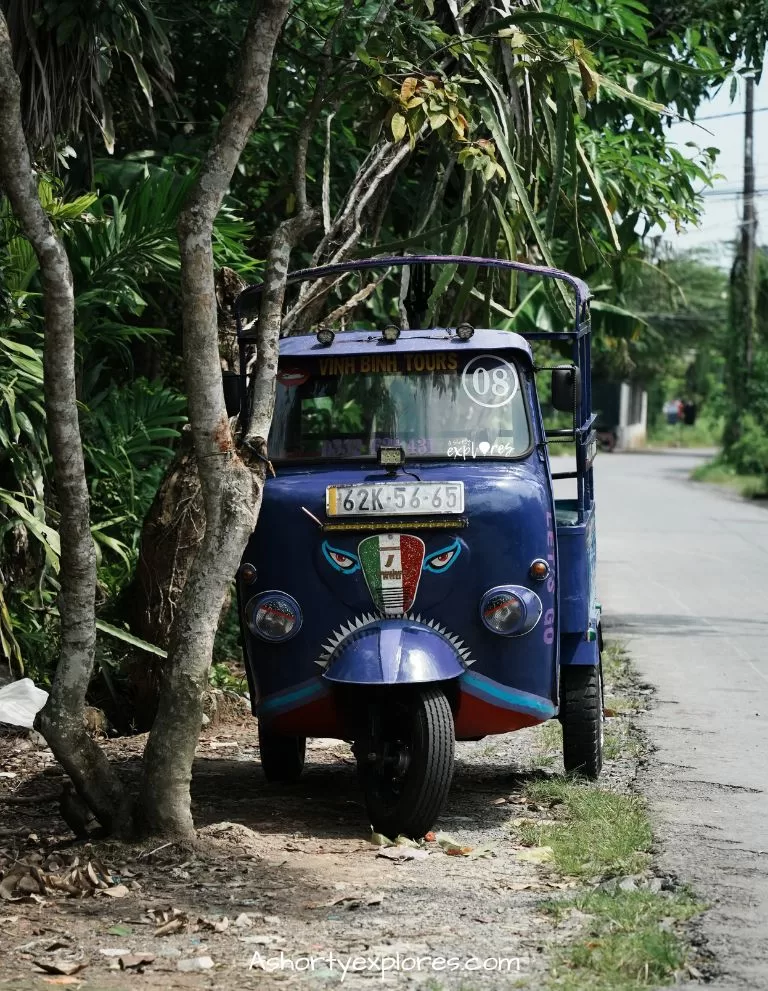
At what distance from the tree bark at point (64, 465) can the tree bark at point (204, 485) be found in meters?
0.26

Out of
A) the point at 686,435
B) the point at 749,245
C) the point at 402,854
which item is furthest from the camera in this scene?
the point at 686,435

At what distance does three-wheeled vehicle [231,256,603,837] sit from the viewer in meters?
6.35

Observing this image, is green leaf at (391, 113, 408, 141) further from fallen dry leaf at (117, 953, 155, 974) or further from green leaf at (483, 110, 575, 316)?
fallen dry leaf at (117, 953, 155, 974)

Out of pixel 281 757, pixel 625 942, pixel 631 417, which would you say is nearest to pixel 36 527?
pixel 281 757

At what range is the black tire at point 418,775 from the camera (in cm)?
610

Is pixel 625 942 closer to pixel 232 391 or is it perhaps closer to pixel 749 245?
pixel 232 391

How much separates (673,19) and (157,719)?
998 cm

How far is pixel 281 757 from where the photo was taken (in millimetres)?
7391

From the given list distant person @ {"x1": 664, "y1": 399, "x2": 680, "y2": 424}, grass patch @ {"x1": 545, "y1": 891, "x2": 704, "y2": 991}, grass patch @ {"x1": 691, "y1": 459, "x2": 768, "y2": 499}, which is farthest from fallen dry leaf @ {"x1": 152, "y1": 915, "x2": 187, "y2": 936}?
distant person @ {"x1": 664, "y1": 399, "x2": 680, "y2": 424}

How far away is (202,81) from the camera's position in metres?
12.2

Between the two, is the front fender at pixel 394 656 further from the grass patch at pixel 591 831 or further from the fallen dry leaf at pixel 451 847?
the grass patch at pixel 591 831

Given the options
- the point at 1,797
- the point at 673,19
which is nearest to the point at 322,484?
the point at 1,797

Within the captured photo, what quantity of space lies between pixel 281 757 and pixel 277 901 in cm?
209

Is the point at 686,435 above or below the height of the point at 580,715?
below
